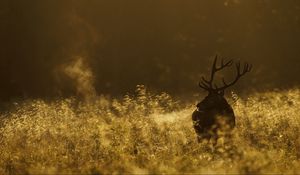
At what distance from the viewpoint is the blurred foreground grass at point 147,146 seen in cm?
996

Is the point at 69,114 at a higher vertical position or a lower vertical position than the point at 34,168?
higher

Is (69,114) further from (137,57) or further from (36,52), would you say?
(137,57)

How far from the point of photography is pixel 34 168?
10398mm

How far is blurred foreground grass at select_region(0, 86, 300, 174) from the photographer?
9.96 m

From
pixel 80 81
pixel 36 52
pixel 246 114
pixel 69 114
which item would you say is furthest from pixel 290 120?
pixel 36 52

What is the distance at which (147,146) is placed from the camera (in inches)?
492

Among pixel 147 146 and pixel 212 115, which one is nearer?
pixel 212 115

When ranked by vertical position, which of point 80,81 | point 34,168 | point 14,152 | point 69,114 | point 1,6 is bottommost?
point 34,168

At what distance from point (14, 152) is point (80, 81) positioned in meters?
20.0

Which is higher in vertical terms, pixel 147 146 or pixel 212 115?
pixel 212 115

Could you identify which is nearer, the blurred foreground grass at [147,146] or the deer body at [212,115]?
the blurred foreground grass at [147,146]

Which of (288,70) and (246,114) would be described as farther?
(288,70)

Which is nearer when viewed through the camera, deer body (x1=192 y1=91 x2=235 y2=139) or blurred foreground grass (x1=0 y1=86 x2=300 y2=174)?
blurred foreground grass (x1=0 y1=86 x2=300 y2=174)

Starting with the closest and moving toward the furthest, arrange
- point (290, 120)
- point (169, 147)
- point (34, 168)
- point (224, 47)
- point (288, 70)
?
point (34, 168) < point (169, 147) < point (290, 120) < point (288, 70) < point (224, 47)
